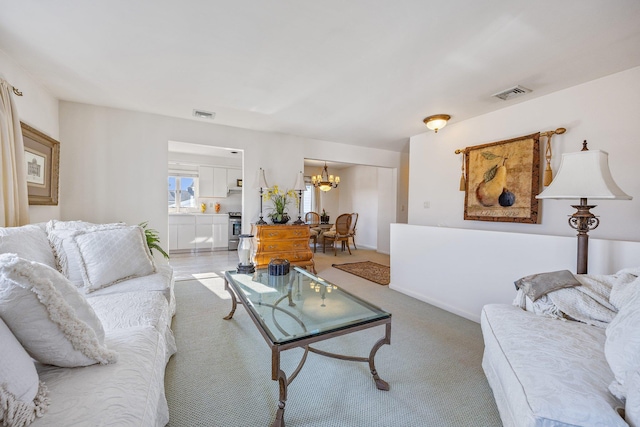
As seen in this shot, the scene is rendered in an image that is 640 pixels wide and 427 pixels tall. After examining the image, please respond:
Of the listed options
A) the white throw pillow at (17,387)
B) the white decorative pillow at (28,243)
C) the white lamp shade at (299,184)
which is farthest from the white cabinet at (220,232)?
the white throw pillow at (17,387)

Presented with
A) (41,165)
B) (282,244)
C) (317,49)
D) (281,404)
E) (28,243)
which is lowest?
(281,404)

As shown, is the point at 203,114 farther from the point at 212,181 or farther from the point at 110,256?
the point at 212,181

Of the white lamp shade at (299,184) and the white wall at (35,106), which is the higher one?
the white wall at (35,106)

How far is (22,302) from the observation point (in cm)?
85

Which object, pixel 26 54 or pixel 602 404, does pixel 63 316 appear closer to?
pixel 602 404

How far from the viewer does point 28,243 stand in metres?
1.68

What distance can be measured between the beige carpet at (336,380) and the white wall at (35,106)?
6.58ft

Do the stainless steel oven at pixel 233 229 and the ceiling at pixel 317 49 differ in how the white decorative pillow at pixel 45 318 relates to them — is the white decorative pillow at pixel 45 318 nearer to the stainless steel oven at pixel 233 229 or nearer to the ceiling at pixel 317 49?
the ceiling at pixel 317 49

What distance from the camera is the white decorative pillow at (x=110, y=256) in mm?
1872

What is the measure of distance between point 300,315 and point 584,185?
6.60 ft

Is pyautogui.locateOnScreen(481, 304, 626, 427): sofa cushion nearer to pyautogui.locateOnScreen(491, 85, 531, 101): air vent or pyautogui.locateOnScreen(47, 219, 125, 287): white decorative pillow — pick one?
pyautogui.locateOnScreen(491, 85, 531, 101): air vent

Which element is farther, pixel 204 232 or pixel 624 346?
pixel 204 232

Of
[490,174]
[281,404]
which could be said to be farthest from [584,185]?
[281,404]

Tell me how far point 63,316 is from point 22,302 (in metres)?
0.12
